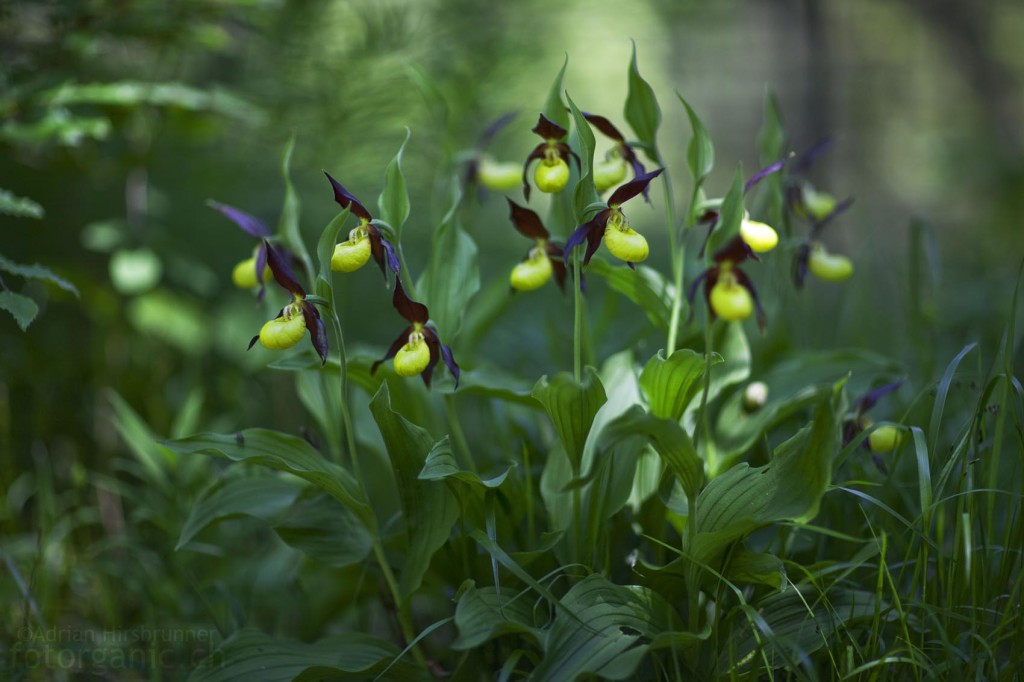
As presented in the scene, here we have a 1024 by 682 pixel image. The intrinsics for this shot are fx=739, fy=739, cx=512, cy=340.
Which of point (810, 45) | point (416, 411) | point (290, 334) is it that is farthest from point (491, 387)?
point (810, 45)

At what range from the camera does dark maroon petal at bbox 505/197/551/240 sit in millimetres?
1049

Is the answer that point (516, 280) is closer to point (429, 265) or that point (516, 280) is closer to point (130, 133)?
point (429, 265)

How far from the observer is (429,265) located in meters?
1.18

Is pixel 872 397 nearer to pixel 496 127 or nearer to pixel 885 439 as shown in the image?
pixel 885 439

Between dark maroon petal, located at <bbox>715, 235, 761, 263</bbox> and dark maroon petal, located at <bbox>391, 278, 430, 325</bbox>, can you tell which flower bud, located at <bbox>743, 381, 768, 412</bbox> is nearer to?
dark maroon petal, located at <bbox>715, 235, 761, 263</bbox>

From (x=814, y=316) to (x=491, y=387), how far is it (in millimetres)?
1289

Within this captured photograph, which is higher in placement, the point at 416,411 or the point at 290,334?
the point at 290,334

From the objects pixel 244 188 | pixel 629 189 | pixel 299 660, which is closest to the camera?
pixel 629 189

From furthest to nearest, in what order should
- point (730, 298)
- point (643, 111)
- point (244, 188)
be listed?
point (244, 188) < point (643, 111) < point (730, 298)

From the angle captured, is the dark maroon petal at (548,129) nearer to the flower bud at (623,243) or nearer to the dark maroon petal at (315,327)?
the flower bud at (623,243)

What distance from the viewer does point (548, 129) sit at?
101 cm

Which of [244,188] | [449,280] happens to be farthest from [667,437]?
[244,188]

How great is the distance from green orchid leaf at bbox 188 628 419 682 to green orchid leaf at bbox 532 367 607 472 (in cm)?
38

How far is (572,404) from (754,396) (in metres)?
0.43
